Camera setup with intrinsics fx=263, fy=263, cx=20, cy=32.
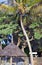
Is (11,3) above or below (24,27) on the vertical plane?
above

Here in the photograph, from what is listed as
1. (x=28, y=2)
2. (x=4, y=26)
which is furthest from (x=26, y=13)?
(x=4, y=26)

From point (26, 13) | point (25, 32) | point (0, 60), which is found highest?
point (26, 13)

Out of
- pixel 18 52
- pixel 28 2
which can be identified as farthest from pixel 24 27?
pixel 18 52

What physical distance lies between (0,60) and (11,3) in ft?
18.2

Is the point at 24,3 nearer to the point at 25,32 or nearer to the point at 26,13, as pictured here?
the point at 26,13

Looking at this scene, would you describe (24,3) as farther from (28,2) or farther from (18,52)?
(18,52)

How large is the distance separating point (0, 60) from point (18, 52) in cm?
183

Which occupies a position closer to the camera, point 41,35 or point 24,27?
point 41,35

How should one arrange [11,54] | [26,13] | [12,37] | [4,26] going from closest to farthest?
[11,54]
[26,13]
[4,26]
[12,37]

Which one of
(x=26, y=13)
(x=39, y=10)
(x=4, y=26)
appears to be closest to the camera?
(x=39, y=10)

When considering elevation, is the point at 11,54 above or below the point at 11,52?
below

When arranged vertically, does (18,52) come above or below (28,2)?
below

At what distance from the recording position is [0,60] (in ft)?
76.5

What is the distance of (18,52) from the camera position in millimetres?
22812
